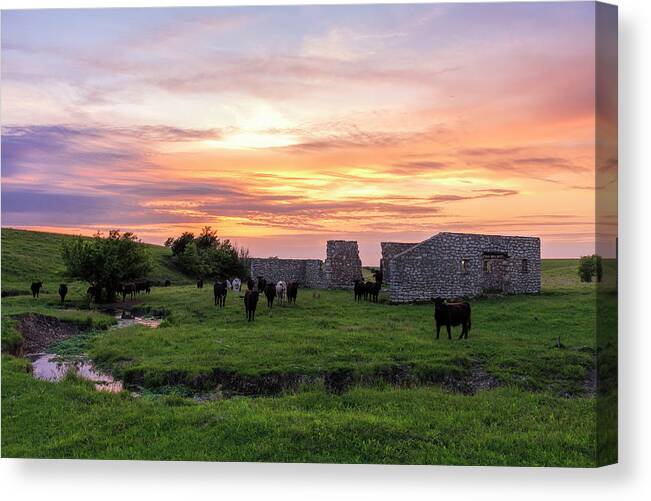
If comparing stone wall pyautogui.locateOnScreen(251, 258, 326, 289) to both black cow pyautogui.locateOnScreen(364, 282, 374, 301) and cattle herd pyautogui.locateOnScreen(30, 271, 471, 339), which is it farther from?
black cow pyautogui.locateOnScreen(364, 282, 374, 301)

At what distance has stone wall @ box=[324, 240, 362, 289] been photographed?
93.4ft

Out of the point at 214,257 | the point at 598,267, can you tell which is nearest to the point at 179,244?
the point at 214,257

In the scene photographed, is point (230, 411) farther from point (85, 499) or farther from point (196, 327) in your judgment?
point (196, 327)

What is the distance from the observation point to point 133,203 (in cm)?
1198

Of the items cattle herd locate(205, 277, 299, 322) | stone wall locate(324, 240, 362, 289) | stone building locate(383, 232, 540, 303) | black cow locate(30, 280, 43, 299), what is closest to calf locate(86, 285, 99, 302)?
black cow locate(30, 280, 43, 299)

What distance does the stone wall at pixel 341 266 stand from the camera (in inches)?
1120

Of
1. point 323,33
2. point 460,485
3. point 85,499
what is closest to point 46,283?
point 85,499

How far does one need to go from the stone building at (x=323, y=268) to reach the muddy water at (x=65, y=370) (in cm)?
1666

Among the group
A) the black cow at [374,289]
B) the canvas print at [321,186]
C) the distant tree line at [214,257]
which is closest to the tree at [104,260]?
the distant tree line at [214,257]

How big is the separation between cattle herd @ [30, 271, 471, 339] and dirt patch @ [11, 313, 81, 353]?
433 centimetres

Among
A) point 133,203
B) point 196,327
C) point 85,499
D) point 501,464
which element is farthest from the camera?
point 196,327

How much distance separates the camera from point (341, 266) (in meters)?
28.6

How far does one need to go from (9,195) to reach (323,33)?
269 inches

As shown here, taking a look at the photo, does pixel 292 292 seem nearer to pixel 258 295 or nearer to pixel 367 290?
pixel 258 295
